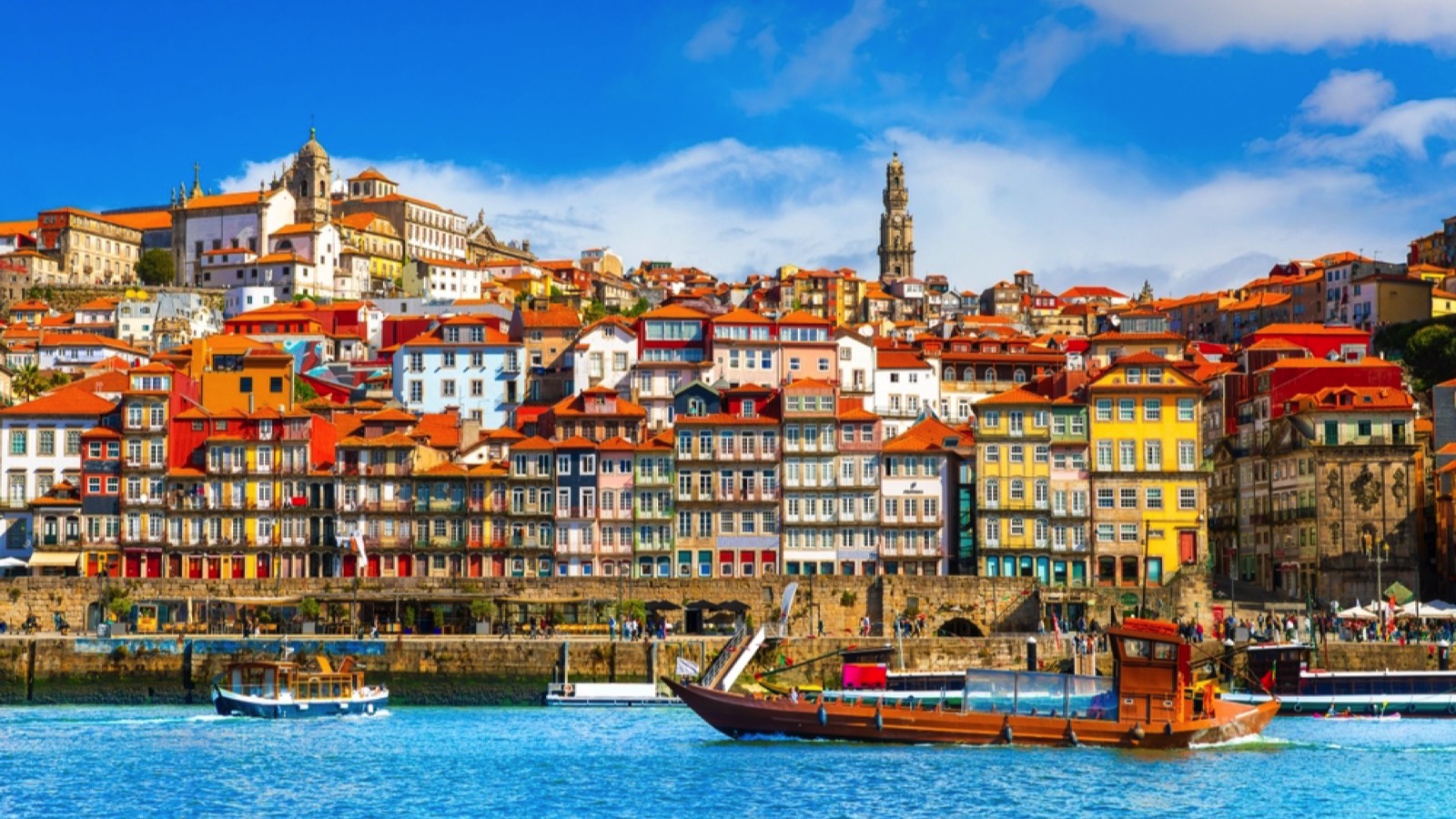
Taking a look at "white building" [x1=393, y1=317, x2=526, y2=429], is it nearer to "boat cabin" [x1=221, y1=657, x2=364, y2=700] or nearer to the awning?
the awning

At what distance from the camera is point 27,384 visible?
11206 centimetres

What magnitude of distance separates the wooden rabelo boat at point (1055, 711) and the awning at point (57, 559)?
39.0 metres

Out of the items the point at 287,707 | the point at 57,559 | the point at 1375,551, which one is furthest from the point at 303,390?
the point at 1375,551

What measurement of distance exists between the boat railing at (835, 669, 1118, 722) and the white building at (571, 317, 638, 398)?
46.4 meters

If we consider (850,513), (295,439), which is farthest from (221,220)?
(850,513)

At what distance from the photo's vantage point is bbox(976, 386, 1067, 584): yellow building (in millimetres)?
82375

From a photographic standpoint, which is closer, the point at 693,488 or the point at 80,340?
the point at 693,488

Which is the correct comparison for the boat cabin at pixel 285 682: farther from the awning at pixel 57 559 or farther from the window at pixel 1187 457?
the window at pixel 1187 457

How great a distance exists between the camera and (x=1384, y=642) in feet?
230

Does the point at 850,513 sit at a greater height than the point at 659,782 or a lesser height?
greater

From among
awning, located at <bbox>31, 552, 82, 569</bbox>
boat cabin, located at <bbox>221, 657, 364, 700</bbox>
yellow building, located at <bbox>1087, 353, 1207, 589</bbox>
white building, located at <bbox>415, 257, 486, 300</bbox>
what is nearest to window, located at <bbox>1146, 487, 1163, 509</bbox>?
yellow building, located at <bbox>1087, 353, 1207, 589</bbox>

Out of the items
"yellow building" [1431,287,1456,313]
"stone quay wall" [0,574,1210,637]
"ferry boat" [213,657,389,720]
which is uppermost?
"yellow building" [1431,287,1456,313]

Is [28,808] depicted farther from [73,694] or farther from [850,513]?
[850,513]

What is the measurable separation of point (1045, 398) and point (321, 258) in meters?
92.8
